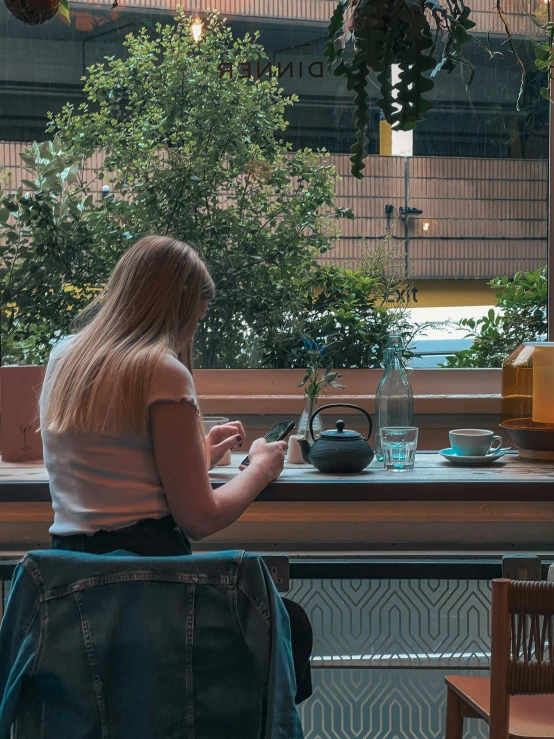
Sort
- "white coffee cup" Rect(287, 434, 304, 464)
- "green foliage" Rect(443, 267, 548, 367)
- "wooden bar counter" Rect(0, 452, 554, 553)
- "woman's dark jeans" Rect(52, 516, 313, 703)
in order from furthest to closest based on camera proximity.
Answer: "green foliage" Rect(443, 267, 548, 367)
"wooden bar counter" Rect(0, 452, 554, 553)
"white coffee cup" Rect(287, 434, 304, 464)
"woman's dark jeans" Rect(52, 516, 313, 703)

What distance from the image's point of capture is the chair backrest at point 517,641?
1.34 meters

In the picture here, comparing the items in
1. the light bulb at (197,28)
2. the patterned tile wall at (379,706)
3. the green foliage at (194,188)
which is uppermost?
the light bulb at (197,28)

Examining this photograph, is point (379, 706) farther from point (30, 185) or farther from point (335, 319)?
point (30, 185)

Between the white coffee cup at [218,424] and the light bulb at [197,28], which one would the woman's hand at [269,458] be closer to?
the white coffee cup at [218,424]

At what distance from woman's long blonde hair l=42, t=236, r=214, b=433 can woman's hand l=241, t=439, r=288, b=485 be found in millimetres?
338

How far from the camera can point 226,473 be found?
205 centimetres

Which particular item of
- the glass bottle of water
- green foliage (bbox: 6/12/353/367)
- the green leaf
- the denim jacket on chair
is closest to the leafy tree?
green foliage (bbox: 6/12/353/367)

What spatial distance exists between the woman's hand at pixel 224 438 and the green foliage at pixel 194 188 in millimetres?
752

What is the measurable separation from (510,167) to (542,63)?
25.5 inches

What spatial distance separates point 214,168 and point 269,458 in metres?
1.24

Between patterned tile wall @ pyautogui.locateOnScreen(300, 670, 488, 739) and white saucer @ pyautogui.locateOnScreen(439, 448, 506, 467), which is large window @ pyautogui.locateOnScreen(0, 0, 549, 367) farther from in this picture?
patterned tile wall @ pyautogui.locateOnScreen(300, 670, 488, 739)

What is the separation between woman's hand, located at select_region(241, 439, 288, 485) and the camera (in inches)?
70.1

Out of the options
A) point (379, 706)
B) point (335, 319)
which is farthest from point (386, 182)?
point (379, 706)

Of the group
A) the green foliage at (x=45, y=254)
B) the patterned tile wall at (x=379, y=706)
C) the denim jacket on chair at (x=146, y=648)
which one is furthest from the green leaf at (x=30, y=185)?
the denim jacket on chair at (x=146, y=648)
